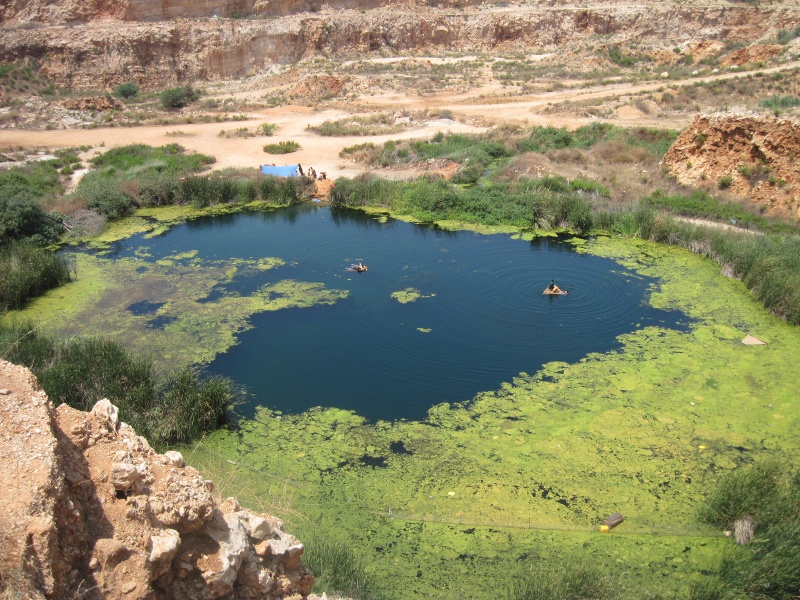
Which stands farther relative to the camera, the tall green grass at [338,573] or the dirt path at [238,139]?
the dirt path at [238,139]

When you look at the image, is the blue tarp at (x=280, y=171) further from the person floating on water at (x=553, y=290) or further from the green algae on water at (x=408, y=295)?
the person floating on water at (x=553, y=290)

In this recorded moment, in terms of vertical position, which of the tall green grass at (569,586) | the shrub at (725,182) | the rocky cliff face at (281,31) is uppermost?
the rocky cliff face at (281,31)

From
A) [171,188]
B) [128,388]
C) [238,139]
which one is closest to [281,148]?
[238,139]

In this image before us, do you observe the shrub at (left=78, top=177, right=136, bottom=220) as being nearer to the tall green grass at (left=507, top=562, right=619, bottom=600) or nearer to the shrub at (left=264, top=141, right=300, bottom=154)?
the shrub at (left=264, top=141, right=300, bottom=154)

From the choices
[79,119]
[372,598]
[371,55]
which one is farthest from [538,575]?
[371,55]

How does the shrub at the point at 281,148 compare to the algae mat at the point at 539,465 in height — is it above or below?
above

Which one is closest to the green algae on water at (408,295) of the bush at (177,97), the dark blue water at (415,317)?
the dark blue water at (415,317)
